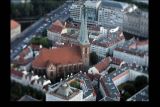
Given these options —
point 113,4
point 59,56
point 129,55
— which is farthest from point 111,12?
point 59,56

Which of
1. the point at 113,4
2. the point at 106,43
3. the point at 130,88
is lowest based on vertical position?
the point at 130,88

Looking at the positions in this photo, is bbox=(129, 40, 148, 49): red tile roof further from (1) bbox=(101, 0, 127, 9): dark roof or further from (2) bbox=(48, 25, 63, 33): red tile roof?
(2) bbox=(48, 25, 63, 33): red tile roof

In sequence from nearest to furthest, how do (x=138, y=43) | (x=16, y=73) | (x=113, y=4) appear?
1. (x=16, y=73)
2. (x=138, y=43)
3. (x=113, y=4)

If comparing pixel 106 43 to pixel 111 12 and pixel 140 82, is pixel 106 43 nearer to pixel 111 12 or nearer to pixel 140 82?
pixel 111 12

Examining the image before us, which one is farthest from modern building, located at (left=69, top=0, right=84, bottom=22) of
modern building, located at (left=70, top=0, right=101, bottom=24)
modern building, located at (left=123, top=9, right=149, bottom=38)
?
modern building, located at (left=123, top=9, right=149, bottom=38)
